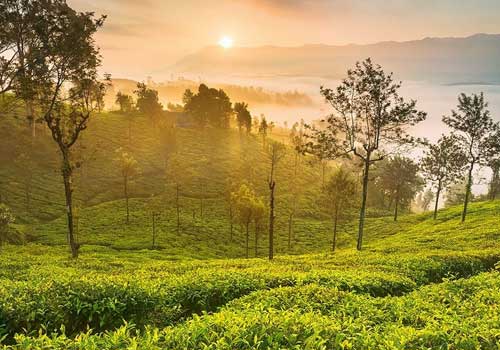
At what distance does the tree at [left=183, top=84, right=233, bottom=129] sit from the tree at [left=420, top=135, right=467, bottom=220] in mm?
107140

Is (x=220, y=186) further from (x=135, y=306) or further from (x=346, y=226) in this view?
(x=135, y=306)

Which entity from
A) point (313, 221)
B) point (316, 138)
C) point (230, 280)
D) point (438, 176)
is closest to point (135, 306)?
point (230, 280)

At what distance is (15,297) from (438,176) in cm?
9621

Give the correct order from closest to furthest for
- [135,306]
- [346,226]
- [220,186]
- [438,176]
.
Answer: [135,306]
[438,176]
[346,226]
[220,186]

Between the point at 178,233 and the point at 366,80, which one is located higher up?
the point at 366,80

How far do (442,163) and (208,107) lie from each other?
112236mm

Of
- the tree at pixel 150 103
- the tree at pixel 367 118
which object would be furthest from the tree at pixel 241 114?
the tree at pixel 367 118

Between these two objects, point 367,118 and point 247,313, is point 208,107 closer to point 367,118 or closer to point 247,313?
point 367,118

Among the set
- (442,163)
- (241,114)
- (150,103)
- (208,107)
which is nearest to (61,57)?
(442,163)

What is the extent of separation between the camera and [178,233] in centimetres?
8406

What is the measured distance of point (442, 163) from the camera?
93.1 meters

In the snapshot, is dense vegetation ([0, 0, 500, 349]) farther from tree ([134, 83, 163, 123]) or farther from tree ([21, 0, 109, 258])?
tree ([134, 83, 163, 123])

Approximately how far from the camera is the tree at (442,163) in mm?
90500

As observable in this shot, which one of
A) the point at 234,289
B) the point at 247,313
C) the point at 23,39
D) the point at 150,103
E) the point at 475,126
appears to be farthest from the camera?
the point at 150,103
